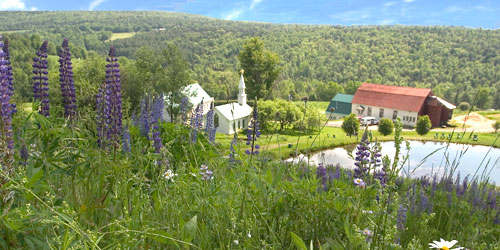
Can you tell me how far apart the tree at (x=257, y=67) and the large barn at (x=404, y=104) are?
48.0 feet

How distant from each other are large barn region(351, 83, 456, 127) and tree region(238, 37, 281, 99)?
14.6 metres

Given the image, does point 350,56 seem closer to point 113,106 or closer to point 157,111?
point 157,111

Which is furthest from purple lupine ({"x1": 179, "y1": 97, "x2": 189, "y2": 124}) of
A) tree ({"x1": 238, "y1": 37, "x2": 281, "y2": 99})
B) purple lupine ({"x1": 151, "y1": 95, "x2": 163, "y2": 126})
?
tree ({"x1": 238, "y1": 37, "x2": 281, "y2": 99})

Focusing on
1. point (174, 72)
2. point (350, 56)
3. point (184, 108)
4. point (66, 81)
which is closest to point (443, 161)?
Result: point (184, 108)

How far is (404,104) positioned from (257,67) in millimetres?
23296

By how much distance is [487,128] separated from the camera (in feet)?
142

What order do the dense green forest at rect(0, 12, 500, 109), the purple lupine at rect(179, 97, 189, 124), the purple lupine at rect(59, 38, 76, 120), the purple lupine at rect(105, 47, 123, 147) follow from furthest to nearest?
1. the dense green forest at rect(0, 12, 500, 109)
2. the purple lupine at rect(179, 97, 189, 124)
3. the purple lupine at rect(59, 38, 76, 120)
4. the purple lupine at rect(105, 47, 123, 147)

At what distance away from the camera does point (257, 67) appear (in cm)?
4162

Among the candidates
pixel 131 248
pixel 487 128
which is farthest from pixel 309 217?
pixel 487 128

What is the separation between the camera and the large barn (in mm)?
48375

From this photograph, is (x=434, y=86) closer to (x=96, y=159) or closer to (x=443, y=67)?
(x=443, y=67)

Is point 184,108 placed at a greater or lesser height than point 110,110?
lesser

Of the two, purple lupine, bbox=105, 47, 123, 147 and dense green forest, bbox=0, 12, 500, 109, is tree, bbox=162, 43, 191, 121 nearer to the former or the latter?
purple lupine, bbox=105, 47, 123, 147

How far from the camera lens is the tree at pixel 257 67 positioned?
1629 inches
